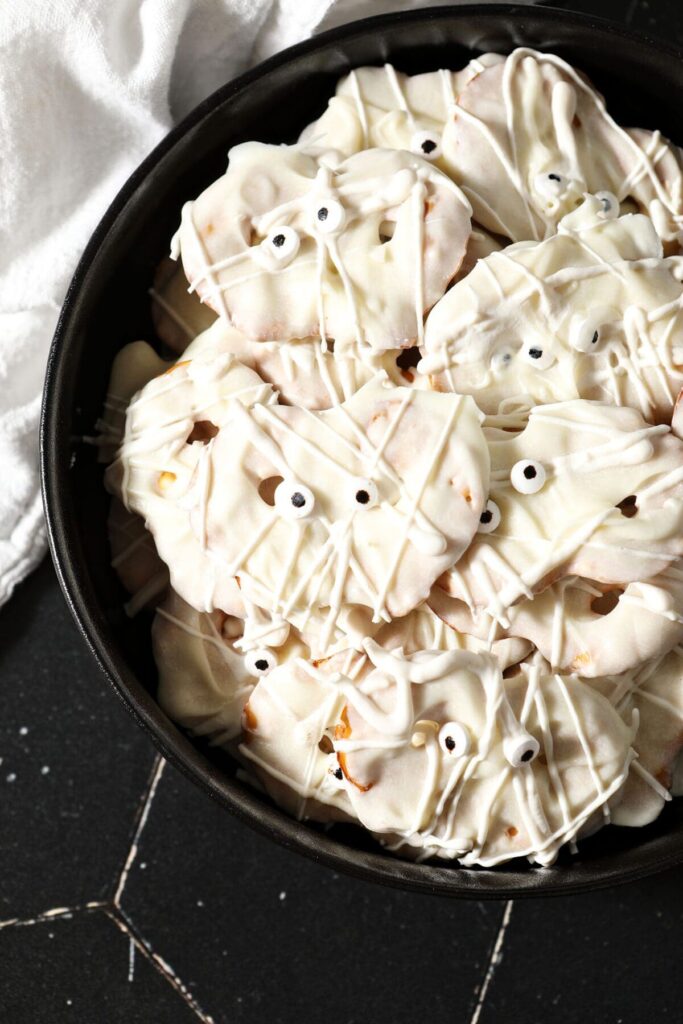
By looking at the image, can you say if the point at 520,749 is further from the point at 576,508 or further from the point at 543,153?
the point at 543,153

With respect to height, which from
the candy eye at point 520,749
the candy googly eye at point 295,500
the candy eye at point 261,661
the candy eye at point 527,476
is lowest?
the candy eye at point 520,749

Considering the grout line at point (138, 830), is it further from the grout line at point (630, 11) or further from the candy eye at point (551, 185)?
the grout line at point (630, 11)

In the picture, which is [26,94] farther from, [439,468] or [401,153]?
[439,468]

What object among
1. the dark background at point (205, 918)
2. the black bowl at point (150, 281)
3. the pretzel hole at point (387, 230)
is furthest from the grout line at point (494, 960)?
the pretzel hole at point (387, 230)

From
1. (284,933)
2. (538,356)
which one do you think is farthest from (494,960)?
(538,356)

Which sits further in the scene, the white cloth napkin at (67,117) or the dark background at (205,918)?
the dark background at (205,918)

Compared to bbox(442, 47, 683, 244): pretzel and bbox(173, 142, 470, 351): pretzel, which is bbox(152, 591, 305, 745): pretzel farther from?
bbox(442, 47, 683, 244): pretzel

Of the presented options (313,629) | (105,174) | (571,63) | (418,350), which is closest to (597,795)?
(313,629)

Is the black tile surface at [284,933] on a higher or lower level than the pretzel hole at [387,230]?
lower
